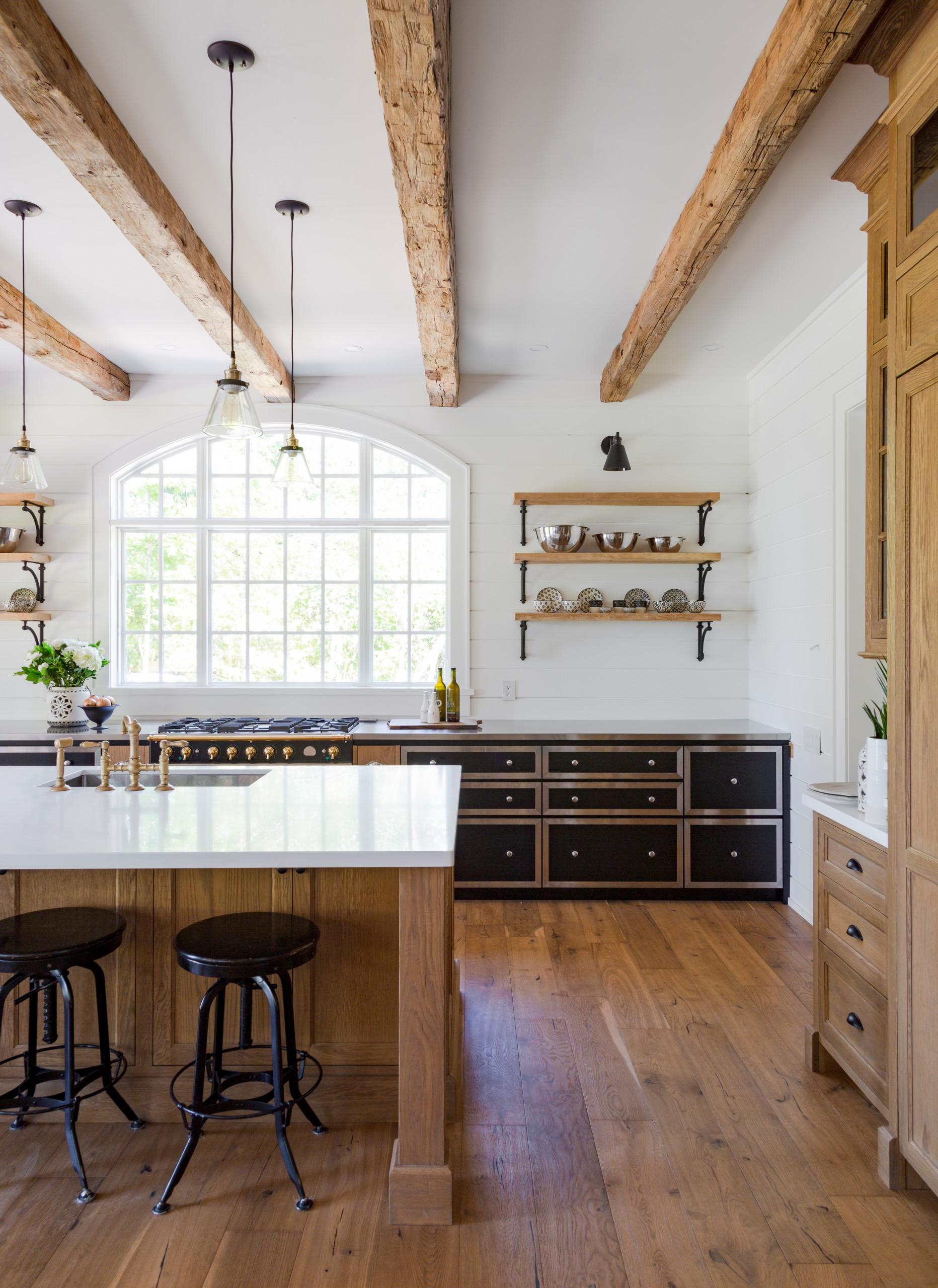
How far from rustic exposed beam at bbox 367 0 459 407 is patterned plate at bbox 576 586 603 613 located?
189 centimetres

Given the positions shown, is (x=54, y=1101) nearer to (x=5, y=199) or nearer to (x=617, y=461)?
(x=5, y=199)

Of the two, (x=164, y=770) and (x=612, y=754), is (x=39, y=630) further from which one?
(x=612, y=754)

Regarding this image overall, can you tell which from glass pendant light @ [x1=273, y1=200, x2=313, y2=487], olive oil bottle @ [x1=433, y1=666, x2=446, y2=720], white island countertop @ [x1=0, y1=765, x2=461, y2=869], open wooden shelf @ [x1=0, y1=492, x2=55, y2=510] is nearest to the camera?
white island countertop @ [x1=0, y1=765, x2=461, y2=869]

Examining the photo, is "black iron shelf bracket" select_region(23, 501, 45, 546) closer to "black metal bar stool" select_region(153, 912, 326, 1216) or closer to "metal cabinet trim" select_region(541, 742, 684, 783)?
"metal cabinet trim" select_region(541, 742, 684, 783)

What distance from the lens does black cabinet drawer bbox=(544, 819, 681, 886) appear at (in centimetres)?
443

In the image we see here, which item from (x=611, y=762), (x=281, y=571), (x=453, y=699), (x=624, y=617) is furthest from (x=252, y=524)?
(x=611, y=762)

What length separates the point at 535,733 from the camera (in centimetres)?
445

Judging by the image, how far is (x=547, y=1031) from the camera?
2959 millimetres

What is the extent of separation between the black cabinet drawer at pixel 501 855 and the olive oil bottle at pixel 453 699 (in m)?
0.70

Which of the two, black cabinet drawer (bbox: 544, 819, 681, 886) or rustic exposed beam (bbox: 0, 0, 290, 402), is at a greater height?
rustic exposed beam (bbox: 0, 0, 290, 402)

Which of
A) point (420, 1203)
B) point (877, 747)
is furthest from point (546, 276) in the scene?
point (420, 1203)

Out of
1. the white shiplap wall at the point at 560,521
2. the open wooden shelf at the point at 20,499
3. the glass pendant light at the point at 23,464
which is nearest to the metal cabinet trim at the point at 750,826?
the white shiplap wall at the point at 560,521

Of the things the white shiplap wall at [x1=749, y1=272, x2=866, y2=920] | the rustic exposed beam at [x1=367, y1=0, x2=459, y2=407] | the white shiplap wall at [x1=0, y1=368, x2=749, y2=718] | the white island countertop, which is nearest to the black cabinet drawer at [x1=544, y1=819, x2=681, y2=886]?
the white shiplap wall at [x1=749, y1=272, x2=866, y2=920]

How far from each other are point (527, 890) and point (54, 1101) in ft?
8.68
